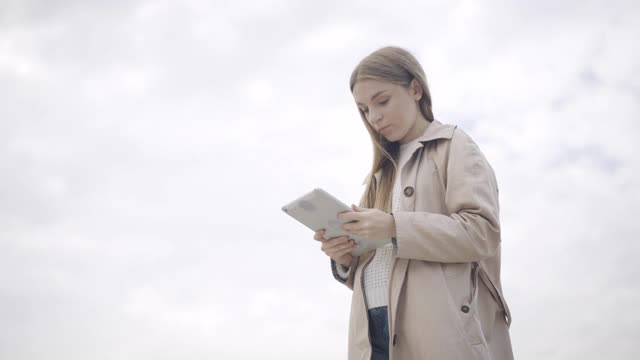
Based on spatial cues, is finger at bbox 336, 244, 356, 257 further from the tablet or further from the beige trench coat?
the beige trench coat

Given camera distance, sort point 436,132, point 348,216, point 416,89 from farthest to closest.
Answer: point 416,89, point 436,132, point 348,216

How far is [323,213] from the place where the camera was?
2.62 metres

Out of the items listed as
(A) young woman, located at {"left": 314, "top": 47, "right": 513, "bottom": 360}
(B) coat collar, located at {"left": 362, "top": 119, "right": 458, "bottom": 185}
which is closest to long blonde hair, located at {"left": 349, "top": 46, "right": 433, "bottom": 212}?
(A) young woman, located at {"left": 314, "top": 47, "right": 513, "bottom": 360}

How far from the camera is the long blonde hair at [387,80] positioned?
114 inches

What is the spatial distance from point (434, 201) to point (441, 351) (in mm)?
686

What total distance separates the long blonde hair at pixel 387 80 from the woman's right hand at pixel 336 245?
27cm

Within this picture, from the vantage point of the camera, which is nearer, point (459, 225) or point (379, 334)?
point (459, 225)

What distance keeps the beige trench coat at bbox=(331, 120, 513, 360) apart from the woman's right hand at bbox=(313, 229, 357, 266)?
26 cm

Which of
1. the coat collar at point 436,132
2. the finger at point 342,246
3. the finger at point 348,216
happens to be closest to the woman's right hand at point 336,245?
the finger at point 342,246

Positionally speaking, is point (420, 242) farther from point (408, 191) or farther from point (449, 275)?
point (408, 191)

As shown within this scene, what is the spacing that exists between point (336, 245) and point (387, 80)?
831 millimetres

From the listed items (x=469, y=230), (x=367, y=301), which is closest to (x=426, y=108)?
(x=469, y=230)

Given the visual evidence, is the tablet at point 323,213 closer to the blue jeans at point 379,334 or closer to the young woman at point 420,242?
the young woman at point 420,242

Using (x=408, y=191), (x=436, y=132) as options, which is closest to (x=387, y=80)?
(x=436, y=132)
